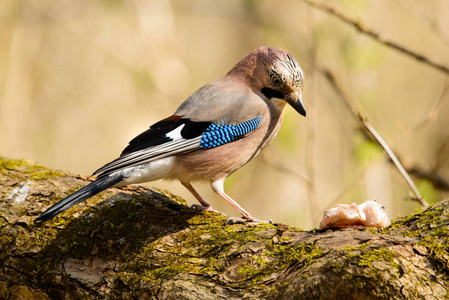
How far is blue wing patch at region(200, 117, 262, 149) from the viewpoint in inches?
168

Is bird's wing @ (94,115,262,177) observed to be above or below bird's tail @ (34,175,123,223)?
above

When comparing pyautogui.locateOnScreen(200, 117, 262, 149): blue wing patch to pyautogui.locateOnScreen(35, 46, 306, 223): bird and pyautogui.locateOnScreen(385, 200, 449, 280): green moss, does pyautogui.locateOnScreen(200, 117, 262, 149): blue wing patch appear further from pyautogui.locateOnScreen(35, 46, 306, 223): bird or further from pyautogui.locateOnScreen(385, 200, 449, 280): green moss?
pyautogui.locateOnScreen(385, 200, 449, 280): green moss

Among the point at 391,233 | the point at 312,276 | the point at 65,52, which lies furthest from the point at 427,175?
the point at 65,52

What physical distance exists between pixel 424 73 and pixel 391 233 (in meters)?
7.03

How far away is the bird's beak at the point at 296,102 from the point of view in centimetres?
450

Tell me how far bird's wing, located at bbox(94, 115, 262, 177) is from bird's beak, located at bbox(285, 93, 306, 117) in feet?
1.22

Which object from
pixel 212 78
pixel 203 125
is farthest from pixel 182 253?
pixel 212 78

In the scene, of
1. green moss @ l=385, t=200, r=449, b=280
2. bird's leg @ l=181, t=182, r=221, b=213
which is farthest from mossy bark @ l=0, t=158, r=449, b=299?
bird's leg @ l=181, t=182, r=221, b=213

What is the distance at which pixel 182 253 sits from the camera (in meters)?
3.14

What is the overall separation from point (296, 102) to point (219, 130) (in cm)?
75

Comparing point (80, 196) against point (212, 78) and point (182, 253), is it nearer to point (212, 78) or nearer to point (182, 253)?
point (182, 253)

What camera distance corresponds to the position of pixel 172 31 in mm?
9133

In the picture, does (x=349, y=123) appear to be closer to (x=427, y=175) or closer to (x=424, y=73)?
(x=424, y=73)

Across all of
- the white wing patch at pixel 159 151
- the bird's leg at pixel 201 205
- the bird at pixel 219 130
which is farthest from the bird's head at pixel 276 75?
the bird's leg at pixel 201 205
